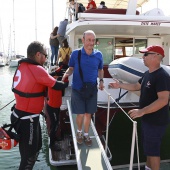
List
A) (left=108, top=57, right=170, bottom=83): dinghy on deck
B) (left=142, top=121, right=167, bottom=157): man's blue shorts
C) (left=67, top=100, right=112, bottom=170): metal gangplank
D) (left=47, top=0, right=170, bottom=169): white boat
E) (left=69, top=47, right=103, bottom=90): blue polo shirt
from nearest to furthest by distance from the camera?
(left=142, top=121, right=167, bottom=157): man's blue shorts, (left=67, top=100, right=112, bottom=170): metal gangplank, (left=69, top=47, right=103, bottom=90): blue polo shirt, (left=108, top=57, right=170, bottom=83): dinghy on deck, (left=47, top=0, right=170, bottom=169): white boat

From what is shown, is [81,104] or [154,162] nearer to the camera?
[154,162]

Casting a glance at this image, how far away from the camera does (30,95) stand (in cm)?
302

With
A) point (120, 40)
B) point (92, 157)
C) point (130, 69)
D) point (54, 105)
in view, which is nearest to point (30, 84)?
point (92, 157)

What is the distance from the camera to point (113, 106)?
5441 millimetres

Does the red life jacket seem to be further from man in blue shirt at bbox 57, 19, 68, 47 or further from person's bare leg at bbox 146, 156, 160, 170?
man in blue shirt at bbox 57, 19, 68, 47

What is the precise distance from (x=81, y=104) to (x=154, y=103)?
124cm

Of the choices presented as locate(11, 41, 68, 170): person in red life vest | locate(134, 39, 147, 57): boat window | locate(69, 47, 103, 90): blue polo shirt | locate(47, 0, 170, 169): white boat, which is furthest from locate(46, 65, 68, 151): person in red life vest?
locate(134, 39, 147, 57): boat window

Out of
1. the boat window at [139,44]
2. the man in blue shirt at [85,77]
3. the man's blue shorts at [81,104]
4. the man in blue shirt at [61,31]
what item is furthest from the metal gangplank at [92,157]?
the man in blue shirt at [61,31]

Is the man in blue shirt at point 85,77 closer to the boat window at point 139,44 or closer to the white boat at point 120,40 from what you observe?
the white boat at point 120,40

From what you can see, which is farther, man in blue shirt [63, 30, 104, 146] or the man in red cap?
man in blue shirt [63, 30, 104, 146]

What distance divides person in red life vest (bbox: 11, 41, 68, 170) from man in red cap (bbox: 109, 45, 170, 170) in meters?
1.05

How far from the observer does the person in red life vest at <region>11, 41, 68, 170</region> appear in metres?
3.00

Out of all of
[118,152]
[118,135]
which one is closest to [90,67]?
[118,152]

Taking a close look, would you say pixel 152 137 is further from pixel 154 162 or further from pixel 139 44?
pixel 139 44
